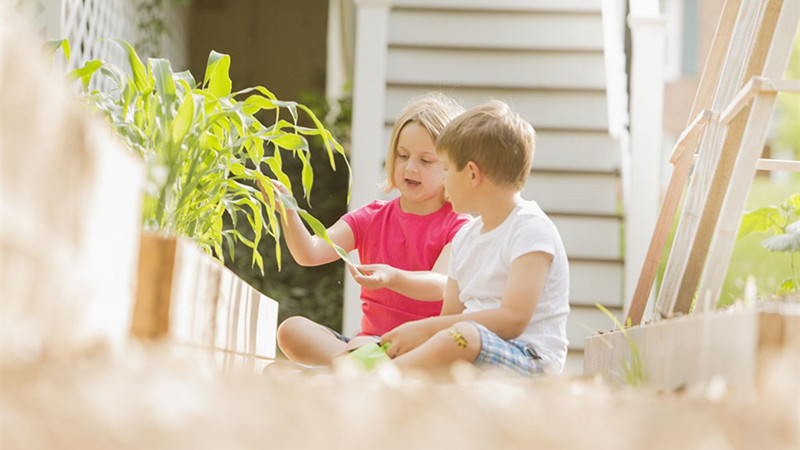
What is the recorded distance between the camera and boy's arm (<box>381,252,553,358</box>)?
178 centimetres

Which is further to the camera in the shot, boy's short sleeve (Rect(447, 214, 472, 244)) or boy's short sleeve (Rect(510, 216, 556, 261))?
boy's short sleeve (Rect(447, 214, 472, 244))

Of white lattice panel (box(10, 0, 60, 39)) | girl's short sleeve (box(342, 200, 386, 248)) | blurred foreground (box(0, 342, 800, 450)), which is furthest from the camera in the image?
white lattice panel (box(10, 0, 60, 39))

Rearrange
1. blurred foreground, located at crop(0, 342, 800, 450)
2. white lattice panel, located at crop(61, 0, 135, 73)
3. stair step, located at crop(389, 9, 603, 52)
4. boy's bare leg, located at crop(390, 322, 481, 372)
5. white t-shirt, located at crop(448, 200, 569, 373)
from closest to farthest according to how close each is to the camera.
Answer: blurred foreground, located at crop(0, 342, 800, 450) → boy's bare leg, located at crop(390, 322, 481, 372) → white t-shirt, located at crop(448, 200, 569, 373) → white lattice panel, located at crop(61, 0, 135, 73) → stair step, located at crop(389, 9, 603, 52)

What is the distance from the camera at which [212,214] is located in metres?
1.86

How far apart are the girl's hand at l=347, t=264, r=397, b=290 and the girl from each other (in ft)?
0.59

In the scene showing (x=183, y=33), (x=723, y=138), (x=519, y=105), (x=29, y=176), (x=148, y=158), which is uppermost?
(x=183, y=33)

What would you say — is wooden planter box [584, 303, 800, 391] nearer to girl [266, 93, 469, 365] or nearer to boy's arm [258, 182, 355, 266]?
girl [266, 93, 469, 365]

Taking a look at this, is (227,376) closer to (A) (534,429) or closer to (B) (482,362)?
(A) (534,429)

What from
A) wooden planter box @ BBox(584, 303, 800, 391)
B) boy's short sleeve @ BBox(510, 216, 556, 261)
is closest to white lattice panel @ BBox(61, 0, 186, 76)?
boy's short sleeve @ BBox(510, 216, 556, 261)

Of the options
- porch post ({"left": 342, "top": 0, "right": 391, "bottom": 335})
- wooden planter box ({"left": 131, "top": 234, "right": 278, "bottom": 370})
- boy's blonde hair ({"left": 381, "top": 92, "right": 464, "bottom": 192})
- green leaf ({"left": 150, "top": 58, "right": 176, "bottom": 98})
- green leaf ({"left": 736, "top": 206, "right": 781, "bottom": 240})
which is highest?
porch post ({"left": 342, "top": 0, "right": 391, "bottom": 335})

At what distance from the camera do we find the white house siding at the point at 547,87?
154 inches

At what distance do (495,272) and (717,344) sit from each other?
36.6 inches

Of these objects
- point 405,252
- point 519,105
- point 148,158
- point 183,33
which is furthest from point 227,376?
point 183,33

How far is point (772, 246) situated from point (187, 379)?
1619 millimetres
